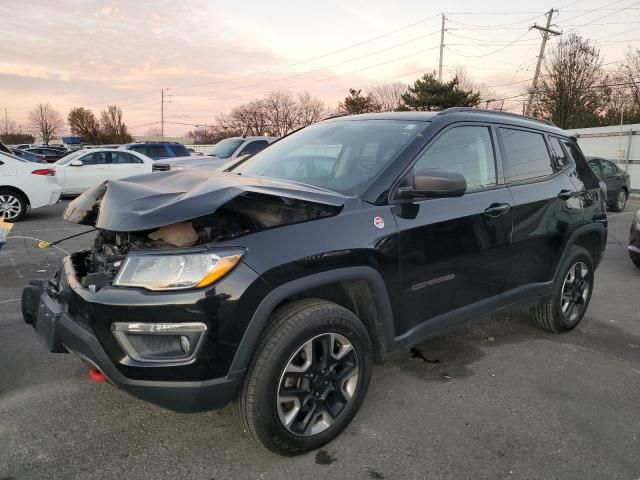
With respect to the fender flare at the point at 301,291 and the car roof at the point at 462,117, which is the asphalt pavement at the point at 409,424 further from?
the car roof at the point at 462,117

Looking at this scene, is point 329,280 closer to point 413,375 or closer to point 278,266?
point 278,266

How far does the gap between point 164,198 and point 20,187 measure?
9.62 meters

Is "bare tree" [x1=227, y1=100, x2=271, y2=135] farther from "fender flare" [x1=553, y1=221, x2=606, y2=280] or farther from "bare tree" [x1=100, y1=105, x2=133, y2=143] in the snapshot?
"fender flare" [x1=553, y1=221, x2=606, y2=280]

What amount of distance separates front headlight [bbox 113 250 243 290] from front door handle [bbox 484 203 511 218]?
1831mm

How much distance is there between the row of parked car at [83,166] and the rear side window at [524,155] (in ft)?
11.7

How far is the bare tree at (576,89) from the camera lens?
97.1ft

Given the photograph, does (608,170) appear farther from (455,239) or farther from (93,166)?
(93,166)

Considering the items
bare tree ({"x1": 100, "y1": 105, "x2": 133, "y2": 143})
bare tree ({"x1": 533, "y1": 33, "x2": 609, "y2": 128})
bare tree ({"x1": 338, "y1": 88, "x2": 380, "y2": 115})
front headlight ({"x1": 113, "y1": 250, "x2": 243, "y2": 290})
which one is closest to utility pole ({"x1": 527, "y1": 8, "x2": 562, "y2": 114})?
bare tree ({"x1": 533, "y1": 33, "x2": 609, "y2": 128})

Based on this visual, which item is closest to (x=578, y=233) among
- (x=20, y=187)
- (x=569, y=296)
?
(x=569, y=296)

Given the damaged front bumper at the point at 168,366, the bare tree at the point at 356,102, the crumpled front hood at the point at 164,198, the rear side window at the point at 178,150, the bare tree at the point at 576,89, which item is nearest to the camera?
the damaged front bumper at the point at 168,366

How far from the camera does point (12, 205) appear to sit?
33.9 ft

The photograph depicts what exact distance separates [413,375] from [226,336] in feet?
5.80

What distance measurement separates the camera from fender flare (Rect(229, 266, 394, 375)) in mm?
2279

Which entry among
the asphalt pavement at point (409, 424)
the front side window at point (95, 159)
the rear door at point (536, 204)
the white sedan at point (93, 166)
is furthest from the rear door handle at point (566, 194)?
the front side window at point (95, 159)
